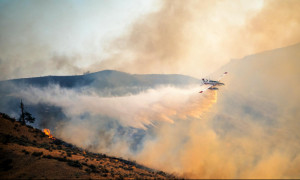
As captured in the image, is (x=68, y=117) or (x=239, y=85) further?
(x=68, y=117)

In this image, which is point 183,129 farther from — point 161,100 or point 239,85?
point 239,85

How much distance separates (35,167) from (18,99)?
181914 mm

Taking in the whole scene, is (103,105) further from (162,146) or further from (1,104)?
(1,104)

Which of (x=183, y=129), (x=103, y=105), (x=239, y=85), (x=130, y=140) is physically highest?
(x=239, y=85)

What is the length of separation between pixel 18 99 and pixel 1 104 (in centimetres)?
1330

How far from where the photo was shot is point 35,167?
70.9 ft

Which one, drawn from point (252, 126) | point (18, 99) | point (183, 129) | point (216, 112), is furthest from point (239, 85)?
point (18, 99)

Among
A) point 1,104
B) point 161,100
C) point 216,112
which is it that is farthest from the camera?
point 1,104

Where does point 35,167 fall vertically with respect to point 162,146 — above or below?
above

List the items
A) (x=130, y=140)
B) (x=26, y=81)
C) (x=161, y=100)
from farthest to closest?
(x=26, y=81) → (x=130, y=140) → (x=161, y=100)

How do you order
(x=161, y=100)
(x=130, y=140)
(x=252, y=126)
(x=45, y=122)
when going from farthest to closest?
1. (x=45, y=122)
2. (x=130, y=140)
3. (x=252, y=126)
4. (x=161, y=100)

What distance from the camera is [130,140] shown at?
9575 cm

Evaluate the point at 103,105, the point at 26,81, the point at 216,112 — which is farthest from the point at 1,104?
the point at 216,112

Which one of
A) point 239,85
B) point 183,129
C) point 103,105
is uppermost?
point 239,85
